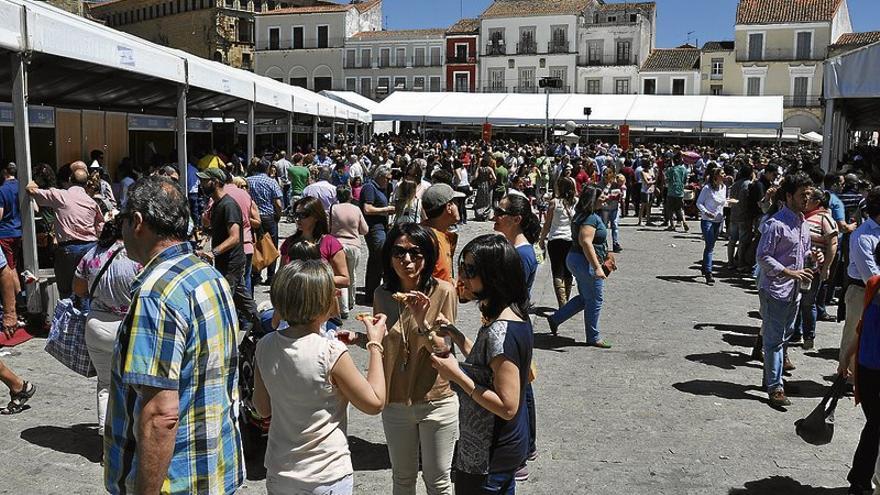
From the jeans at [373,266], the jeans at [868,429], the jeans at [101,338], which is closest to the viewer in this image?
the jeans at [868,429]

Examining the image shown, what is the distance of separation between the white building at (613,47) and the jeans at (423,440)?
57333 millimetres

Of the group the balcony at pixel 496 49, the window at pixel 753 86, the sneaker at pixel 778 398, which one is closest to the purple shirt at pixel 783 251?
the sneaker at pixel 778 398

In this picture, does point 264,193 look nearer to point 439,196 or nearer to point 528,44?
point 439,196

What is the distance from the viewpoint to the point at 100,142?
43.8ft

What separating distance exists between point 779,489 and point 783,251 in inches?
74.8

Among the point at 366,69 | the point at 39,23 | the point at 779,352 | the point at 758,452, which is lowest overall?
the point at 758,452

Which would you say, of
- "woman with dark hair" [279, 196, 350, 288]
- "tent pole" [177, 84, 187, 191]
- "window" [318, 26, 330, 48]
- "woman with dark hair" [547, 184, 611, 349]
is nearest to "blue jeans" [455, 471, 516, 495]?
"woman with dark hair" [279, 196, 350, 288]

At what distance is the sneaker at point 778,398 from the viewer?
19.6ft

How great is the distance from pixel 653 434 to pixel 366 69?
59901 mm

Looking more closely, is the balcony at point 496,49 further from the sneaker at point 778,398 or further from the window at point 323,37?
the sneaker at point 778,398

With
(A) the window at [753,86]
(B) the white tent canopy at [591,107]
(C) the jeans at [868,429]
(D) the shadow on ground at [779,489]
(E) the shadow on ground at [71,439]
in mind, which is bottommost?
(D) the shadow on ground at [779,489]

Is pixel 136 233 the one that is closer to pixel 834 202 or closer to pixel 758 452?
pixel 758 452

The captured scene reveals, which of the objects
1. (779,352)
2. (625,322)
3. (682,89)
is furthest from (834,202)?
(682,89)

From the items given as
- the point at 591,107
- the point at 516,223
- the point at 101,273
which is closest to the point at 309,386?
the point at 101,273
